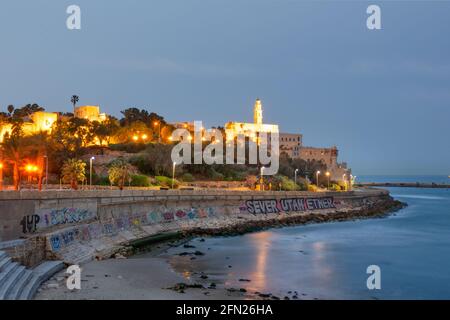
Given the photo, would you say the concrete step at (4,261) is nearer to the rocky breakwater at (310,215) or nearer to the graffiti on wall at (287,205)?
the rocky breakwater at (310,215)

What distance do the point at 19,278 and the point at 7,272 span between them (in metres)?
0.69

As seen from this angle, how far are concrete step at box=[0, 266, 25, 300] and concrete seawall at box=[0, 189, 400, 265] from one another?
1292mm

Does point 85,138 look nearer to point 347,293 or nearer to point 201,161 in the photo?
point 201,161

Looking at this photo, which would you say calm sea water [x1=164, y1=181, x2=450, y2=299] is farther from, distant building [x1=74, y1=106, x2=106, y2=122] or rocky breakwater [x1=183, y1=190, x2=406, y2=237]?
distant building [x1=74, y1=106, x2=106, y2=122]

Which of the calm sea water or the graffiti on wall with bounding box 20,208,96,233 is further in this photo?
the graffiti on wall with bounding box 20,208,96,233

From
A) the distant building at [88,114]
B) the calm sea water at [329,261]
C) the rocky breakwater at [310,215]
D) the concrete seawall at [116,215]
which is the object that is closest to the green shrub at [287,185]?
the rocky breakwater at [310,215]

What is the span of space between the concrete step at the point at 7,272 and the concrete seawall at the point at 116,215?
3.27ft

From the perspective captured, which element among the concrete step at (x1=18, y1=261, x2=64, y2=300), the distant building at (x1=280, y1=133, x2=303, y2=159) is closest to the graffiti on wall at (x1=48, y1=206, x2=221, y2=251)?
the concrete step at (x1=18, y1=261, x2=64, y2=300)

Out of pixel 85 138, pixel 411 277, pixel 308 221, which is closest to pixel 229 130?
pixel 85 138

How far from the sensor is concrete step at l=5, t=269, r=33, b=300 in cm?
1981

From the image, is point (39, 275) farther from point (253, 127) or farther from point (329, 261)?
point (253, 127)

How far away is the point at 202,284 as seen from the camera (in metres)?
28.5

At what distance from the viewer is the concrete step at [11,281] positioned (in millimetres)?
19438

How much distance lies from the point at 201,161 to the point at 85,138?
25500 mm
